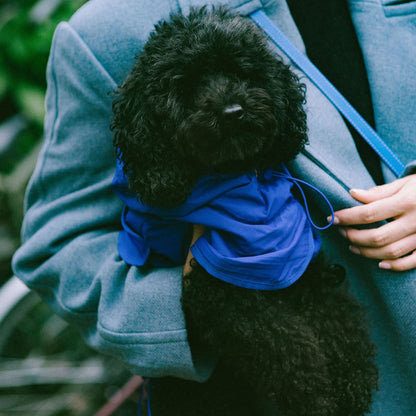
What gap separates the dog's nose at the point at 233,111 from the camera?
1.19 metres

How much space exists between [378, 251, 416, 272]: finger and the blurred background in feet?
7.15

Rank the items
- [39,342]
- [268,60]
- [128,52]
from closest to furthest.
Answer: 1. [268,60]
2. [128,52]
3. [39,342]

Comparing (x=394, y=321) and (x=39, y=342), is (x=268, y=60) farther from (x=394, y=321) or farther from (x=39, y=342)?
(x=39, y=342)

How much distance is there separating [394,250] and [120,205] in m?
1.01

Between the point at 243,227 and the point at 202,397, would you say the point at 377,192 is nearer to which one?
the point at 243,227

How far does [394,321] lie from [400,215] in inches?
14.6

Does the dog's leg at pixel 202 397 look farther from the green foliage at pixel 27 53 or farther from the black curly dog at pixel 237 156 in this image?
the green foliage at pixel 27 53

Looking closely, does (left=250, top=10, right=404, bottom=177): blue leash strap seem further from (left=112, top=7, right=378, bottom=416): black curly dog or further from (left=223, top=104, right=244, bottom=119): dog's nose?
(left=223, top=104, right=244, bottom=119): dog's nose

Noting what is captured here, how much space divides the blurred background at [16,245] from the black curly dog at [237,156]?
1840 mm

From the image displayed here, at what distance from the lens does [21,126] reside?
10.1ft

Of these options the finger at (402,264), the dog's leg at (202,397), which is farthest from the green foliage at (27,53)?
the finger at (402,264)

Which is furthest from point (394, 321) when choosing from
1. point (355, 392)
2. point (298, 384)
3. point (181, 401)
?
point (181, 401)

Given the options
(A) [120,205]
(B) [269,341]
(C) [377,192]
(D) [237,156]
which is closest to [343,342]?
(B) [269,341]

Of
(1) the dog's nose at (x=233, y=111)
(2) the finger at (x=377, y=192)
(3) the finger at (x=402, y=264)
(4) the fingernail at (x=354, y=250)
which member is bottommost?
(3) the finger at (x=402, y=264)
